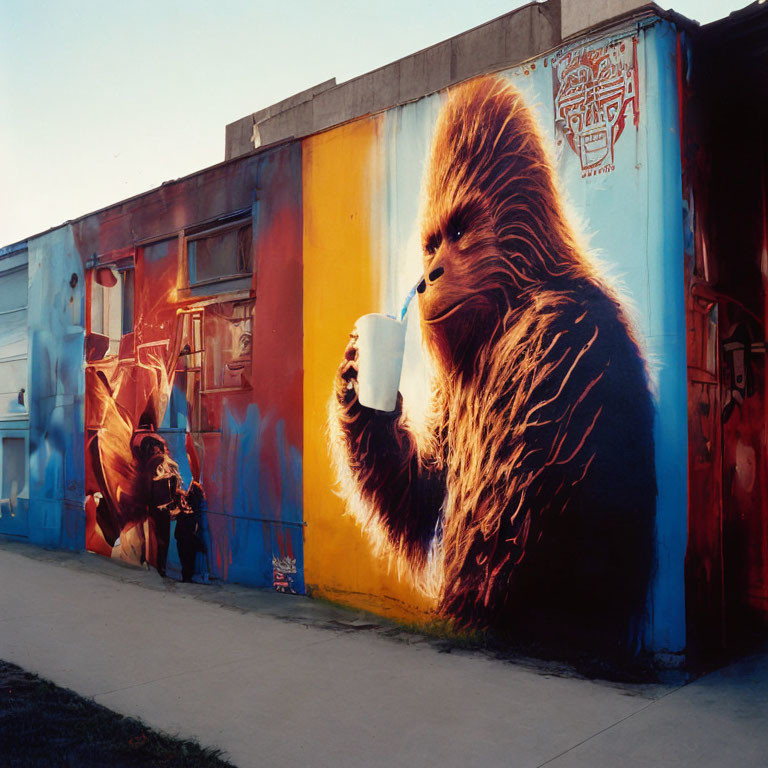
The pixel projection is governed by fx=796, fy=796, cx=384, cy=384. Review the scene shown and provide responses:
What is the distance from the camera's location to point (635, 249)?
549 centimetres

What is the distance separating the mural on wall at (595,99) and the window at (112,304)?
21.5 feet

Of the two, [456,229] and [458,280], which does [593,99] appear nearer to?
[456,229]

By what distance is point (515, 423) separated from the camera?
6148 mm

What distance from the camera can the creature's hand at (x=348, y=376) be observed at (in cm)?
750

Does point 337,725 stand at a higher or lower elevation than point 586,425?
lower

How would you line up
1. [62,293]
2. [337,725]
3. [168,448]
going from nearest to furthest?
1. [337,725]
2. [168,448]
3. [62,293]

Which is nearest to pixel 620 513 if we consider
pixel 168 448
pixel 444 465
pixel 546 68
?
pixel 444 465

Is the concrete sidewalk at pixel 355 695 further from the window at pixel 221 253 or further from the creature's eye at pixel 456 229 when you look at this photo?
the window at pixel 221 253

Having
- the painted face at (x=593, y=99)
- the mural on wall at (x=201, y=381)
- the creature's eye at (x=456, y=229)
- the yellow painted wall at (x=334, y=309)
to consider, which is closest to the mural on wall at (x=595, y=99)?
the painted face at (x=593, y=99)

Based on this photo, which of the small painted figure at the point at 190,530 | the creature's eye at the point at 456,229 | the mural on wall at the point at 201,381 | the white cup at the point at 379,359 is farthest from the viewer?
the small painted figure at the point at 190,530

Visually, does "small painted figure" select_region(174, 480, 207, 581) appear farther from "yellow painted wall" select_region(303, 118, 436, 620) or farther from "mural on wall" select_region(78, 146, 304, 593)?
"yellow painted wall" select_region(303, 118, 436, 620)

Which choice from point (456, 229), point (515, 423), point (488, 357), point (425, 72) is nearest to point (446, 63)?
point (425, 72)

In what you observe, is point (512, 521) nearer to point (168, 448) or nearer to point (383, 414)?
point (383, 414)

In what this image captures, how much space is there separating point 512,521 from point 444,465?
0.84 metres
